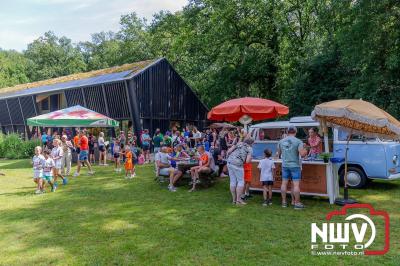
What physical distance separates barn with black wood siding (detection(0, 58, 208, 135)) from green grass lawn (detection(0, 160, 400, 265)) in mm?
12171

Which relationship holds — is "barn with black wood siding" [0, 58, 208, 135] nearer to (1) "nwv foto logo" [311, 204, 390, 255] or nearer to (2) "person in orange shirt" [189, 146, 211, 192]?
(2) "person in orange shirt" [189, 146, 211, 192]

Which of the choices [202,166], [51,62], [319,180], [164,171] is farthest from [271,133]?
[51,62]

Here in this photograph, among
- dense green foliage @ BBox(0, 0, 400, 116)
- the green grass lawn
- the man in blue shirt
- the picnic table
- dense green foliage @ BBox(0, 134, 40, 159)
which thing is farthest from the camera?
dense green foliage @ BBox(0, 134, 40, 159)

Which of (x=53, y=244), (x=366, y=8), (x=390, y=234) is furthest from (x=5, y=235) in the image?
(x=366, y=8)

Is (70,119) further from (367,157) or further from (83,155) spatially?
(367,157)

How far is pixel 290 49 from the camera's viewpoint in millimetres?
25812

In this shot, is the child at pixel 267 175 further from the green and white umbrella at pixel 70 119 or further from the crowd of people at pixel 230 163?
the green and white umbrella at pixel 70 119

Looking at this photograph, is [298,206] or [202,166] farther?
[202,166]

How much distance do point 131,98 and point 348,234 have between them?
1767 cm

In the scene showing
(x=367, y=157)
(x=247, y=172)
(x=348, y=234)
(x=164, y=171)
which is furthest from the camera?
(x=164, y=171)

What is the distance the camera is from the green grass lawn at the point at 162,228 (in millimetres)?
5434

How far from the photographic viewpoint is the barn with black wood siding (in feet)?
74.0

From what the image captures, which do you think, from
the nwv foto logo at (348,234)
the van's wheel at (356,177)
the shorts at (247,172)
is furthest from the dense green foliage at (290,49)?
the nwv foto logo at (348,234)

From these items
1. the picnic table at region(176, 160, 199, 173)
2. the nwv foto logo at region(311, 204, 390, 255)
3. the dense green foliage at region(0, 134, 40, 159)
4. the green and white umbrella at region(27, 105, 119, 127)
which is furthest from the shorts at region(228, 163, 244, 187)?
the dense green foliage at region(0, 134, 40, 159)
